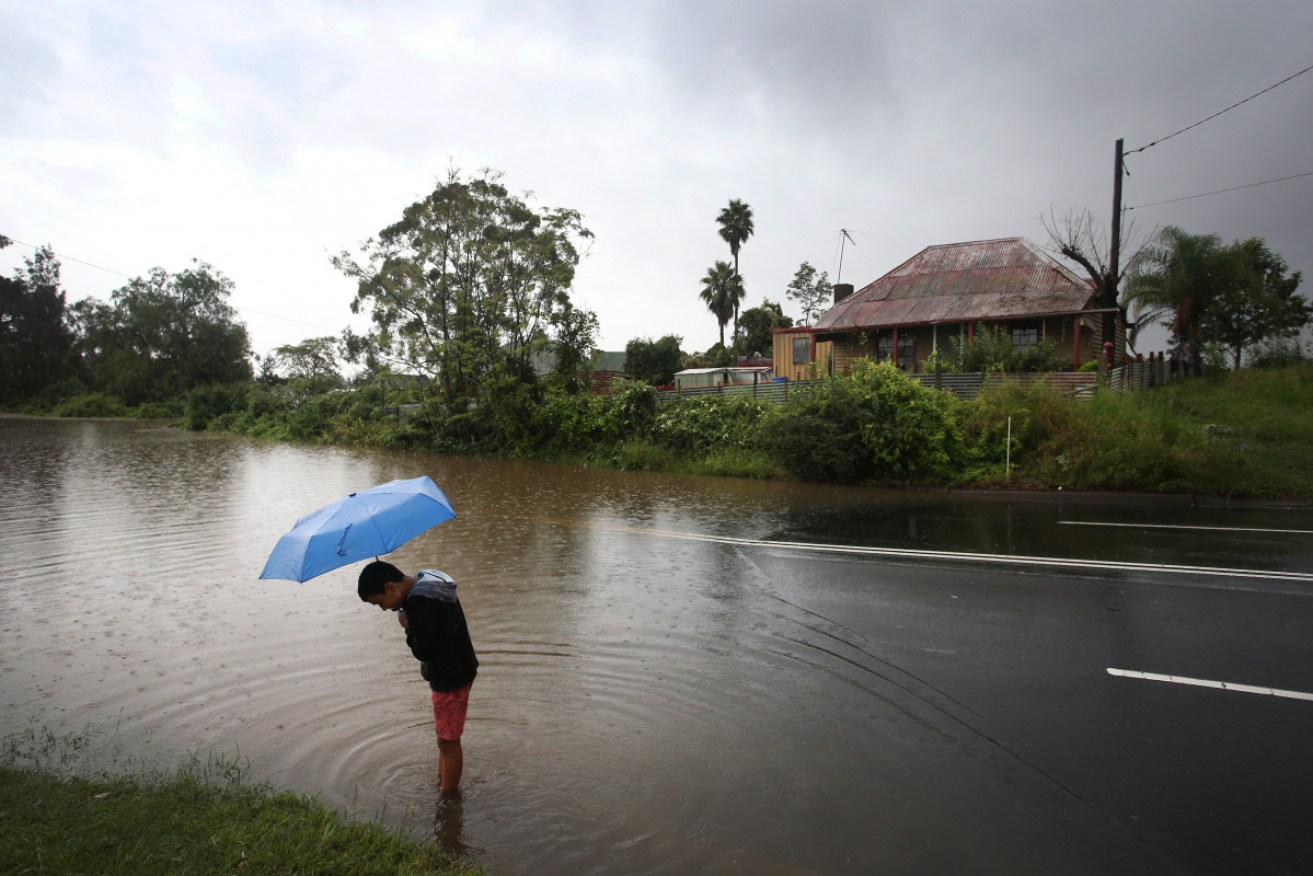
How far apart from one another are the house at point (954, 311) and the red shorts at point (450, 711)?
→ 75.4 ft

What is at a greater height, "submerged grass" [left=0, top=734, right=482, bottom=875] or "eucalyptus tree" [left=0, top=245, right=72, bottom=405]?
"eucalyptus tree" [left=0, top=245, right=72, bottom=405]

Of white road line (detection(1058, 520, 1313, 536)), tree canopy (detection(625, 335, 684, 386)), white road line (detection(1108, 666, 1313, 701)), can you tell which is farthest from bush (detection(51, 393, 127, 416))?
white road line (detection(1108, 666, 1313, 701))

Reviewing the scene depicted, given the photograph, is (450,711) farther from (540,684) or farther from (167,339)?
(167,339)

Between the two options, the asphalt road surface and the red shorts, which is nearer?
the asphalt road surface

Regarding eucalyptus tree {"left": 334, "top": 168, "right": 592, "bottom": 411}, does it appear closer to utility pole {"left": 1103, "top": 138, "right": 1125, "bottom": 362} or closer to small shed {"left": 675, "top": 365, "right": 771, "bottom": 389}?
small shed {"left": 675, "top": 365, "right": 771, "bottom": 389}

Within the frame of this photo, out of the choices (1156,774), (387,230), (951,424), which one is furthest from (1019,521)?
(387,230)

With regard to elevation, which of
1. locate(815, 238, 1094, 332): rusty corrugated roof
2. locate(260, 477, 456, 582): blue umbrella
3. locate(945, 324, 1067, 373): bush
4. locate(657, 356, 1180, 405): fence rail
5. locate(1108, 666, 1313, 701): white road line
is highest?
locate(815, 238, 1094, 332): rusty corrugated roof

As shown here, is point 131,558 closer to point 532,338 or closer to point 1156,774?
point 1156,774

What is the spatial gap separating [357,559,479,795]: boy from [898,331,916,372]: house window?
93.6 feet

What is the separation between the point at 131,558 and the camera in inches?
415

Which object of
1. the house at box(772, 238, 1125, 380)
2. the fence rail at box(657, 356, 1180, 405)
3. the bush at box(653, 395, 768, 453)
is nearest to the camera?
the fence rail at box(657, 356, 1180, 405)

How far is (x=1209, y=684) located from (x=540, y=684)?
503cm

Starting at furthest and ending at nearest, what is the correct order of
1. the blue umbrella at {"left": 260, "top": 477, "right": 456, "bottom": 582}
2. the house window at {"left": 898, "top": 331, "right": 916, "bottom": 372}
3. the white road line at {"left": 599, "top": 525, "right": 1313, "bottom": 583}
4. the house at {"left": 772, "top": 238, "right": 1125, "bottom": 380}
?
the house window at {"left": 898, "top": 331, "right": 916, "bottom": 372}
the house at {"left": 772, "top": 238, "right": 1125, "bottom": 380}
the white road line at {"left": 599, "top": 525, "right": 1313, "bottom": 583}
the blue umbrella at {"left": 260, "top": 477, "right": 456, "bottom": 582}

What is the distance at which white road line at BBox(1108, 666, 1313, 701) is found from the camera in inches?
212
